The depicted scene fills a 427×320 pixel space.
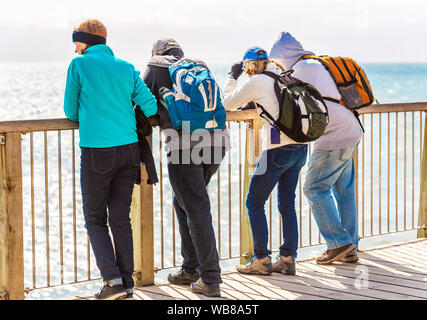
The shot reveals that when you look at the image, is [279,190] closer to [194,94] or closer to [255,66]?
[255,66]

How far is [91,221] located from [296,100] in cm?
156

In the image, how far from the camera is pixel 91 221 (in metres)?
4.54

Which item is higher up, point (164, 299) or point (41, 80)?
point (41, 80)

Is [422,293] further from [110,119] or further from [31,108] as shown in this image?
[31,108]

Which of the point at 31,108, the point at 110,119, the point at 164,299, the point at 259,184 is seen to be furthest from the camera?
the point at 31,108

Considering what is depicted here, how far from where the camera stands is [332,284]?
5.16 metres

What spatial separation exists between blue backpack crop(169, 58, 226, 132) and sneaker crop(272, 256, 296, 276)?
1.30 meters

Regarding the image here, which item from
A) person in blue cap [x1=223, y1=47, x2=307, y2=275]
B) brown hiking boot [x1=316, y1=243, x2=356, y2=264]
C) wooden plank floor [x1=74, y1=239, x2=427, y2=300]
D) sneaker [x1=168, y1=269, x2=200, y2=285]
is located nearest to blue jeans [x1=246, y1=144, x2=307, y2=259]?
person in blue cap [x1=223, y1=47, x2=307, y2=275]

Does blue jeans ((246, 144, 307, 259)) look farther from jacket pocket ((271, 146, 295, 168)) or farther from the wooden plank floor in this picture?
the wooden plank floor

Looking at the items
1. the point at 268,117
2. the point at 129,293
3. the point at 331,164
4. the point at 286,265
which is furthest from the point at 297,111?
the point at 129,293

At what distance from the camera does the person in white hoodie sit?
532 centimetres

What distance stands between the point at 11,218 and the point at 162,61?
4.47 feet
